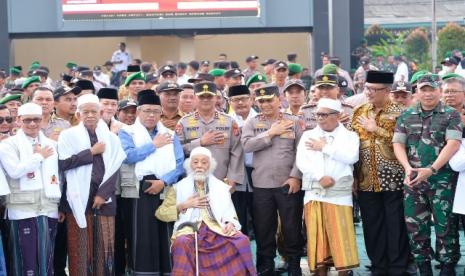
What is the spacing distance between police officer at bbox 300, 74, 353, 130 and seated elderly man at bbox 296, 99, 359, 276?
54cm

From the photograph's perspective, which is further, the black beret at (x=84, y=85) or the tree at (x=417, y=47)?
the tree at (x=417, y=47)

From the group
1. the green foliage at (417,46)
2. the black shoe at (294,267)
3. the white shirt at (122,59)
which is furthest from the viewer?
the green foliage at (417,46)

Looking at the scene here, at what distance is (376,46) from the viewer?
124 feet

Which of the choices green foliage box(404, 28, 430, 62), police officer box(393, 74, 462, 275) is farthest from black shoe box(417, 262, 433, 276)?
green foliage box(404, 28, 430, 62)

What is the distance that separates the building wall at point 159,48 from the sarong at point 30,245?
60.3ft

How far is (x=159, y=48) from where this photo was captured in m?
28.2

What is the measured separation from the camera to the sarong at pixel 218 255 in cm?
922

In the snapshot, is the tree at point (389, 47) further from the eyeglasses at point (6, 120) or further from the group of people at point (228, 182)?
the eyeglasses at point (6, 120)

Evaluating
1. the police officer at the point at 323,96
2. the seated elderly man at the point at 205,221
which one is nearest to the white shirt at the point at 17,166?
the seated elderly man at the point at 205,221

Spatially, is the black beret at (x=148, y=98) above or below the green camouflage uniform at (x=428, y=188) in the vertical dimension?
above

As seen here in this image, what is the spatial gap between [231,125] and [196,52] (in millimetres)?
18270

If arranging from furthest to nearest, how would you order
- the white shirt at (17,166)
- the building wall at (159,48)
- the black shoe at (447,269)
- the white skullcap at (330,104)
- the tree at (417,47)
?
the tree at (417,47) → the building wall at (159,48) → the white skullcap at (330,104) → the black shoe at (447,269) → the white shirt at (17,166)

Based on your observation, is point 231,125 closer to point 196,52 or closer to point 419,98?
point 419,98

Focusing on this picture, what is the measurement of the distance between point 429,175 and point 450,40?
84.3 feet
